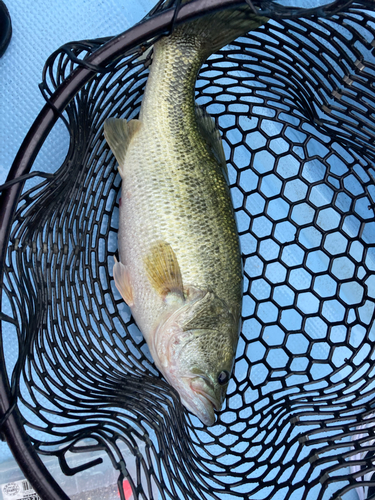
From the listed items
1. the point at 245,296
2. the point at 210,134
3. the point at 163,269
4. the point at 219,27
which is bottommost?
the point at 245,296

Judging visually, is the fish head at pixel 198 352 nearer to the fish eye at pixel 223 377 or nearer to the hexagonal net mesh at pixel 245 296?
the fish eye at pixel 223 377

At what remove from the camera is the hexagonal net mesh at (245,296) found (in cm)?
112

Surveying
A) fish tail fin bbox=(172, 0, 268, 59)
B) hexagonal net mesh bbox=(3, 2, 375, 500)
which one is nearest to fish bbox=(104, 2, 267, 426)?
fish tail fin bbox=(172, 0, 268, 59)

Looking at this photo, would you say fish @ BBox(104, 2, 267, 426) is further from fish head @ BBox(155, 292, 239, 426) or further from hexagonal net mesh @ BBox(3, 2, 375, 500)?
hexagonal net mesh @ BBox(3, 2, 375, 500)

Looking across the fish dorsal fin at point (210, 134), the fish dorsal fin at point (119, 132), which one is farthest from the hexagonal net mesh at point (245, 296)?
the fish dorsal fin at point (210, 134)

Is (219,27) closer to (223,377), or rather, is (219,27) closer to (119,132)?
(119,132)

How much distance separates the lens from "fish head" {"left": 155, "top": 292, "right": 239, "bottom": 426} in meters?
1.10

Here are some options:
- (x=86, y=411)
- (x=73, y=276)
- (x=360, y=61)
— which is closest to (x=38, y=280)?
(x=73, y=276)

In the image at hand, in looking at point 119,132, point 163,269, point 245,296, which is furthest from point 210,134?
point 245,296

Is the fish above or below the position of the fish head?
above

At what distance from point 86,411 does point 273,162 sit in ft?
3.69

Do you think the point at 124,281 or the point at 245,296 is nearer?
the point at 124,281

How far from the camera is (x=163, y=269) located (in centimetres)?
113

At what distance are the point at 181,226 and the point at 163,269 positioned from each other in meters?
0.13
